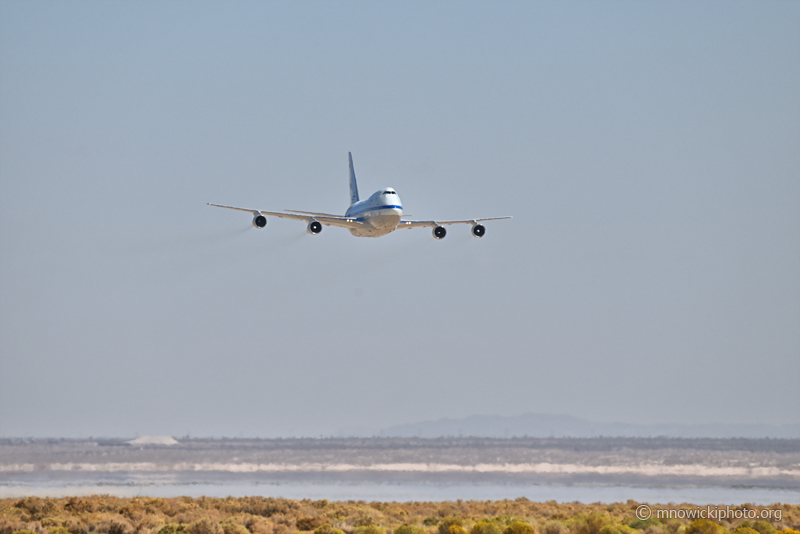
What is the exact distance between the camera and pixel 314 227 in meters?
76.0

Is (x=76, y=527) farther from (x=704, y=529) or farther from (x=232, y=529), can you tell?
(x=704, y=529)

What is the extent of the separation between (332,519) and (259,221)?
27405 mm

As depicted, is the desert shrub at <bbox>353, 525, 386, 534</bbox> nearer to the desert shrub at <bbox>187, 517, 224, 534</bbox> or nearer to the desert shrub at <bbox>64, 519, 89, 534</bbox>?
the desert shrub at <bbox>187, 517, 224, 534</bbox>

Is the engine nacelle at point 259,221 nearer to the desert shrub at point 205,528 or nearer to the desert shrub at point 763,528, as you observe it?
the desert shrub at point 205,528

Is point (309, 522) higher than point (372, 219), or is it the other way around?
point (372, 219)

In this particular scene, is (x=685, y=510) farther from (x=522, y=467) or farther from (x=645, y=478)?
(x=522, y=467)

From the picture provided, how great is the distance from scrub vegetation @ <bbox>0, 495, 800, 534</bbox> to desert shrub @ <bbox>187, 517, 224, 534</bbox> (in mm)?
51

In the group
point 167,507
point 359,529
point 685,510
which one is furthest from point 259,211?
point 685,510

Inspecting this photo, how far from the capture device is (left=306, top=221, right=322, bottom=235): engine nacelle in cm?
7581

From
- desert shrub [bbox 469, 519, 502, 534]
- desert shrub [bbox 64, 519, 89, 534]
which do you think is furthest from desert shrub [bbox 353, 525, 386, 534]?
desert shrub [bbox 64, 519, 89, 534]

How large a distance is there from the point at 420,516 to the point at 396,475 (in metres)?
61.3

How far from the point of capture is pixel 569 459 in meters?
138

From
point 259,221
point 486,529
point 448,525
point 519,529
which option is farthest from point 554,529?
point 259,221

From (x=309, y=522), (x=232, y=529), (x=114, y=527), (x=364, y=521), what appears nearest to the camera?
(x=232, y=529)
